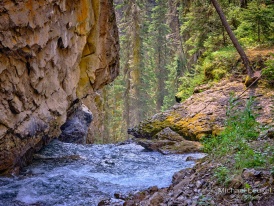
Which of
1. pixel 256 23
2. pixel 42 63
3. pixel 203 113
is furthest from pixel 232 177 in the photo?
pixel 256 23

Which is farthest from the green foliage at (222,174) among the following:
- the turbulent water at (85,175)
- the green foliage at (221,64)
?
the green foliage at (221,64)

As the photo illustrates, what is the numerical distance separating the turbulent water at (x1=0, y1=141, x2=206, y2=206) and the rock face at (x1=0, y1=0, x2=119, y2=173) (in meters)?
0.74

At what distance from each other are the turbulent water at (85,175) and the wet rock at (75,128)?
3.58 metres

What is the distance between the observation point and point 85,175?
7875 mm

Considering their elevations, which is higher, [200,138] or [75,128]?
[200,138]

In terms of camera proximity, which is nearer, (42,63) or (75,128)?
(42,63)

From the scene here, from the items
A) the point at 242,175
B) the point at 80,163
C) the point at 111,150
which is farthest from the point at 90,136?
the point at 242,175

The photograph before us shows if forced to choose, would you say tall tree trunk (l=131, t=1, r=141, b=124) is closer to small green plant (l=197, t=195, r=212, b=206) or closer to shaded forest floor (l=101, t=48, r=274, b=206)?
shaded forest floor (l=101, t=48, r=274, b=206)

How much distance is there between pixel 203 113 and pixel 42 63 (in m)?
6.73

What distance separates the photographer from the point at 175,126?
12.1 m

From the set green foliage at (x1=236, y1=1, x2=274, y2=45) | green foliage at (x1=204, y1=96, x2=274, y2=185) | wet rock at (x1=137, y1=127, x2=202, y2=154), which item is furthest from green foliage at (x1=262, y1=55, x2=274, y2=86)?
green foliage at (x1=204, y1=96, x2=274, y2=185)

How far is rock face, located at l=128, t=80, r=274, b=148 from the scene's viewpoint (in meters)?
11.1

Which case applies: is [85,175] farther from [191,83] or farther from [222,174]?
[191,83]

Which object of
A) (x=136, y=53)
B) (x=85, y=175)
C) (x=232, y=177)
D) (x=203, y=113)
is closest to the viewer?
A: (x=232, y=177)
